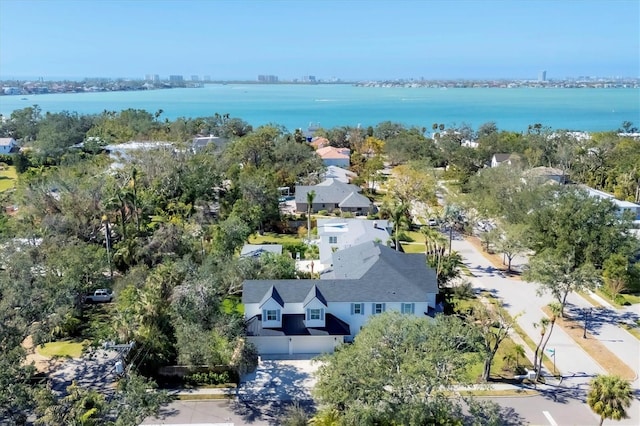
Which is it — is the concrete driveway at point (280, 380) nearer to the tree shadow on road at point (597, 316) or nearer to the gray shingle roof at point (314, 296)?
the gray shingle roof at point (314, 296)

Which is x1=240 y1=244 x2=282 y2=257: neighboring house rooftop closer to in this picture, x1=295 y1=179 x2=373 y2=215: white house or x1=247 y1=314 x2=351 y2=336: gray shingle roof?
x1=247 y1=314 x2=351 y2=336: gray shingle roof

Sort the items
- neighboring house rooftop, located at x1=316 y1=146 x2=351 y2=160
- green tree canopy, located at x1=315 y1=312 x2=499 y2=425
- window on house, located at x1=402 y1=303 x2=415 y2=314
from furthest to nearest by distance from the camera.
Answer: neighboring house rooftop, located at x1=316 y1=146 x2=351 y2=160 < window on house, located at x1=402 y1=303 x2=415 y2=314 < green tree canopy, located at x1=315 y1=312 x2=499 y2=425

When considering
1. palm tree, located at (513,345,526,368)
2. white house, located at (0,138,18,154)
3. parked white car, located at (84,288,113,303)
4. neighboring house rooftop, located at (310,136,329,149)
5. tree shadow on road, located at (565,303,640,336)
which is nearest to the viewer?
palm tree, located at (513,345,526,368)

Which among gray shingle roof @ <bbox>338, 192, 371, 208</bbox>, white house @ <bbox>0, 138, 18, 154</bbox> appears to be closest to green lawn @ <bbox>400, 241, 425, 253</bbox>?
gray shingle roof @ <bbox>338, 192, 371, 208</bbox>

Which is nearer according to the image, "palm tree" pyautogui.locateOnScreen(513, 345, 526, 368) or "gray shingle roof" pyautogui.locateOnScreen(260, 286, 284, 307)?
"palm tree" pyautogui.locateOnScreen(513, 345, 526, 368)

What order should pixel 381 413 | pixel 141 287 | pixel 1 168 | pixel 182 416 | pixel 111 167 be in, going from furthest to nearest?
pixel 1 168 → pixel 111 167 → pixel 141 287 → pixel 182 416 → pixel 381 413

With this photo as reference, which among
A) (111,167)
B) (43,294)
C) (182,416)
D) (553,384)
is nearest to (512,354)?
(553,384)

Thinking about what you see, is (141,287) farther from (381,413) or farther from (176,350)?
(381,413)

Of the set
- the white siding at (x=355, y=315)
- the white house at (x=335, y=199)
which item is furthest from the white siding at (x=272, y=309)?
the white house at (x=335, y=199)
